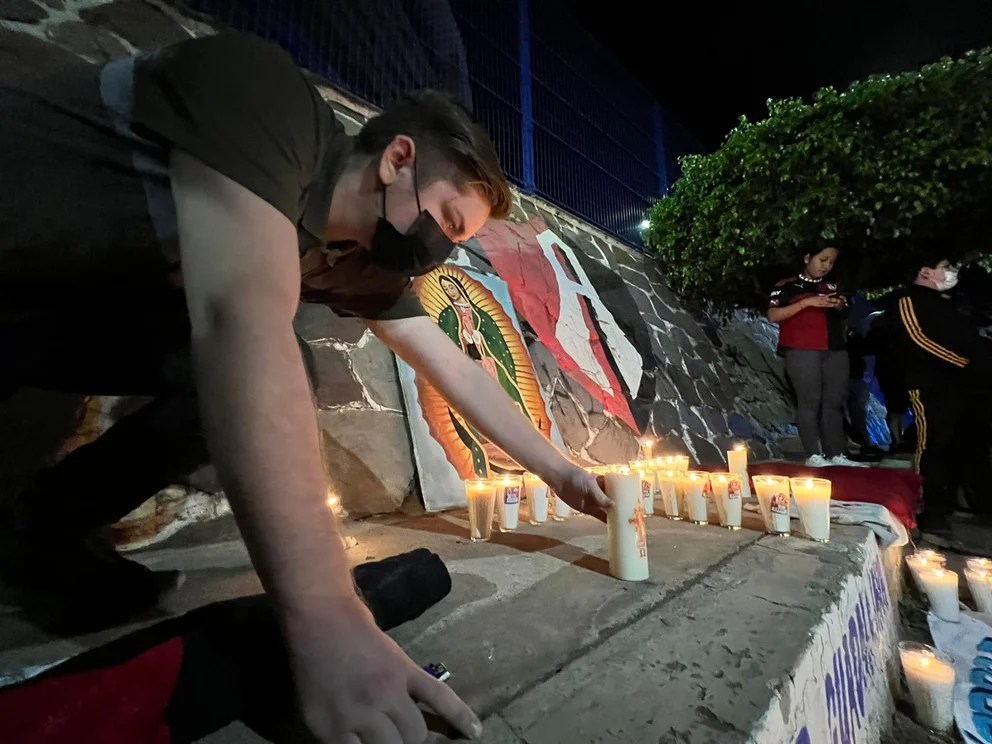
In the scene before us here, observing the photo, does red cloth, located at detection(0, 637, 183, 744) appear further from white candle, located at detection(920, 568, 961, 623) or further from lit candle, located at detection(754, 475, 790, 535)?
white candle, located at detection(920, 568, 961, 623)

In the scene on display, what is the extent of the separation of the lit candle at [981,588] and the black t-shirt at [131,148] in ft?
9.61

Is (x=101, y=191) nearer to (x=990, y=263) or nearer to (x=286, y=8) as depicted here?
(x=286, y=8)

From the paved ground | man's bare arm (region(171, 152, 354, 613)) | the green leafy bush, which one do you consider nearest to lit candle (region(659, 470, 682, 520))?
the paved ground

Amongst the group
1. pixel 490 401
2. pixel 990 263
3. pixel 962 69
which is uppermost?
pixel 962 69

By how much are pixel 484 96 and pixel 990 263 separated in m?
5.72

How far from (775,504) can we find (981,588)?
1.12 meters

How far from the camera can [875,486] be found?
7.63ft

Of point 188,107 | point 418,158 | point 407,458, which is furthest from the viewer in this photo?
point 407,458

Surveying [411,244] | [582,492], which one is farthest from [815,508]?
[411,244]

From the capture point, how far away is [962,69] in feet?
14.3

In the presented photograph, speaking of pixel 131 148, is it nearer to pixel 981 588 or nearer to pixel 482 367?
pixel 482 367

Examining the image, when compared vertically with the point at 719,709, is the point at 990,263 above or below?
above

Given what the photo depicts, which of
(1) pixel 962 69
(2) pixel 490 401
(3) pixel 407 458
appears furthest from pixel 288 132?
(1) pixel 962 69

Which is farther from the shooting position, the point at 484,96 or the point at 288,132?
the point at 484,96
